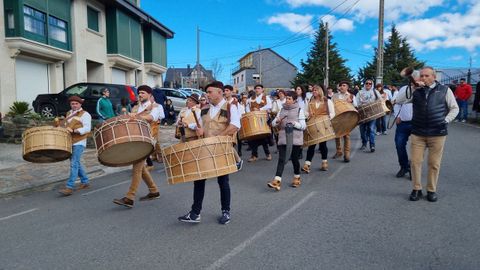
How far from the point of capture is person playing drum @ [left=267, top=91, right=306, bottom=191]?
6660 millimetres

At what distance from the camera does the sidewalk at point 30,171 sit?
7.81 metres

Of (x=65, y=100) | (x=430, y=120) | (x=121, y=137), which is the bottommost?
(x=121, y=137)

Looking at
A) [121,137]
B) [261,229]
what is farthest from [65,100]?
[261,229]

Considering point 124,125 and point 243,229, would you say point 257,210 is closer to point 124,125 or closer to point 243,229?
point 243,229

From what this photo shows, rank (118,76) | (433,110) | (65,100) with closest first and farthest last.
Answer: (433,110)
(65,100)
(118,76)

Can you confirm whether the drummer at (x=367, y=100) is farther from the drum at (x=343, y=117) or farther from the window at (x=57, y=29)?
the window at (x=57, y=29)

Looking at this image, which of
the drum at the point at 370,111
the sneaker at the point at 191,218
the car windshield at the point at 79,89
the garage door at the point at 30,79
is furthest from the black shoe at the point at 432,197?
the garage door at the point at 30,79

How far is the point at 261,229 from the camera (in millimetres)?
4777

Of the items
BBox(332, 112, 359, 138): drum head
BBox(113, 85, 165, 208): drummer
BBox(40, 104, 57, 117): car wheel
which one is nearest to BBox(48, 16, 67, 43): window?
BBox(40, 104, 57, 117): car wheel

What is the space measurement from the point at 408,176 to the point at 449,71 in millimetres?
41044

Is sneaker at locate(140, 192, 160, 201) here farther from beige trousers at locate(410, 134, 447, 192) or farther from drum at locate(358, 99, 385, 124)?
drum at locate(358, 99, 385, 124)

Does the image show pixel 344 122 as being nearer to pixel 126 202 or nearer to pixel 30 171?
pixel 126 202

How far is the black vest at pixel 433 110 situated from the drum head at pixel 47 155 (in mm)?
5526

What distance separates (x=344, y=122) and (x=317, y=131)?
4.24ft
